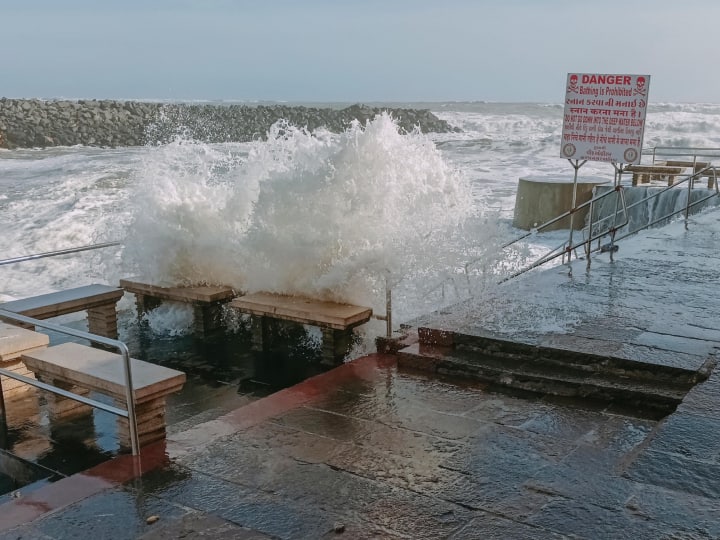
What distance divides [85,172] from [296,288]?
80.1 ft

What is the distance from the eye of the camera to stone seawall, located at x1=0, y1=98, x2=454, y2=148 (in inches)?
1710

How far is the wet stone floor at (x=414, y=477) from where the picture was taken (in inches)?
128

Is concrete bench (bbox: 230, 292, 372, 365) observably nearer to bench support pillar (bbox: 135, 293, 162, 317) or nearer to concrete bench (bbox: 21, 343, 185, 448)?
bench support pillar (bbox: 135, 293, 162, 317)

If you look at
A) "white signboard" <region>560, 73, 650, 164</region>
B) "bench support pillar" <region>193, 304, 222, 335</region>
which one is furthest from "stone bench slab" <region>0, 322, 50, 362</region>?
"white signboard" <region>560, 73, 650, 164</region>

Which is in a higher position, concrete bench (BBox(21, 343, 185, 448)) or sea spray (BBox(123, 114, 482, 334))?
sea spray (BBox(123, 114, 482, 334))

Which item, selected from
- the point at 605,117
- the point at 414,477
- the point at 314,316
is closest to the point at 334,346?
the point at 314,316

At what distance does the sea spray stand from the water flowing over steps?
1.08 meters

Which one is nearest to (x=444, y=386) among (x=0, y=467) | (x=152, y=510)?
(x=152, y=510)

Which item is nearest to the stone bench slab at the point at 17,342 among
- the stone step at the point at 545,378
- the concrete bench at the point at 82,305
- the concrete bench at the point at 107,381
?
the concrete bench at the point at 107,381

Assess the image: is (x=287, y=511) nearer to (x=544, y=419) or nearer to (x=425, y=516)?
(x=425, y=516)

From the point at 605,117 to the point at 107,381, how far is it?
647 cm

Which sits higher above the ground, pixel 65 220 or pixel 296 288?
pixel 296 288

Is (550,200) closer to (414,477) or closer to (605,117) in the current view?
(605,117)

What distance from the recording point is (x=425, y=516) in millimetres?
3377
